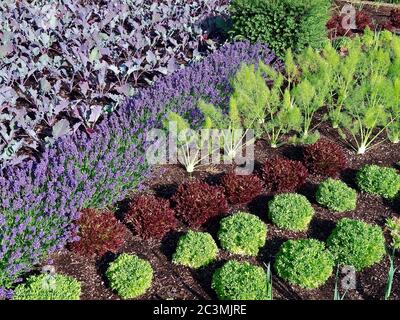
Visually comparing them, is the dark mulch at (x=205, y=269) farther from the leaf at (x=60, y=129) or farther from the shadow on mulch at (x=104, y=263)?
the leaf at (x=60, y=129)

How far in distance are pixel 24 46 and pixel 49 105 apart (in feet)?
7.12

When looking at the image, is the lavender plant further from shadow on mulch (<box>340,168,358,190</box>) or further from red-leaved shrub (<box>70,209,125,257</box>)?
shadow on mulch (<box>340,168,358,190</box>)

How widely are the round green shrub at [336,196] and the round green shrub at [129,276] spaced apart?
1.81 meters

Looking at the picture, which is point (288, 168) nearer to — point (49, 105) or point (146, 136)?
point (146, 136)

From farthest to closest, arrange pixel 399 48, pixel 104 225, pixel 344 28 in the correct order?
pixel 344 28
pixel 399 48
pixel 104 225

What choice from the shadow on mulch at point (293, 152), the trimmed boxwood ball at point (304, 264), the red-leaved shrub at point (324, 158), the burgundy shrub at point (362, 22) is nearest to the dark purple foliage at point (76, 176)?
the shadow on mulch at point (293, 152)

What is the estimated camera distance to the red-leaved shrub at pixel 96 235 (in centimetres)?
415

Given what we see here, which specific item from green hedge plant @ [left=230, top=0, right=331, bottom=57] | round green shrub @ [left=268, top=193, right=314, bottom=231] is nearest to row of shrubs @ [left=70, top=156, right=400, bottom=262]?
round green shrub @ [left=268, top=193, right=314, bottom=231]

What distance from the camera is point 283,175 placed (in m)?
5.07

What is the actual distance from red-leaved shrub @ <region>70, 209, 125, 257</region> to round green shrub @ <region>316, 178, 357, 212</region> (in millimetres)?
1888

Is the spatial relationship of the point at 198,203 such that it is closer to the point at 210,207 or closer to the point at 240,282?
the point at 210,207

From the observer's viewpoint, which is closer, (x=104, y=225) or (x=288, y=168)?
(x=104, y=225)

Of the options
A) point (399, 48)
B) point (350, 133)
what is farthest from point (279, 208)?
point (399, 48)

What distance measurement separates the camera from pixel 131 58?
7.18 metres
